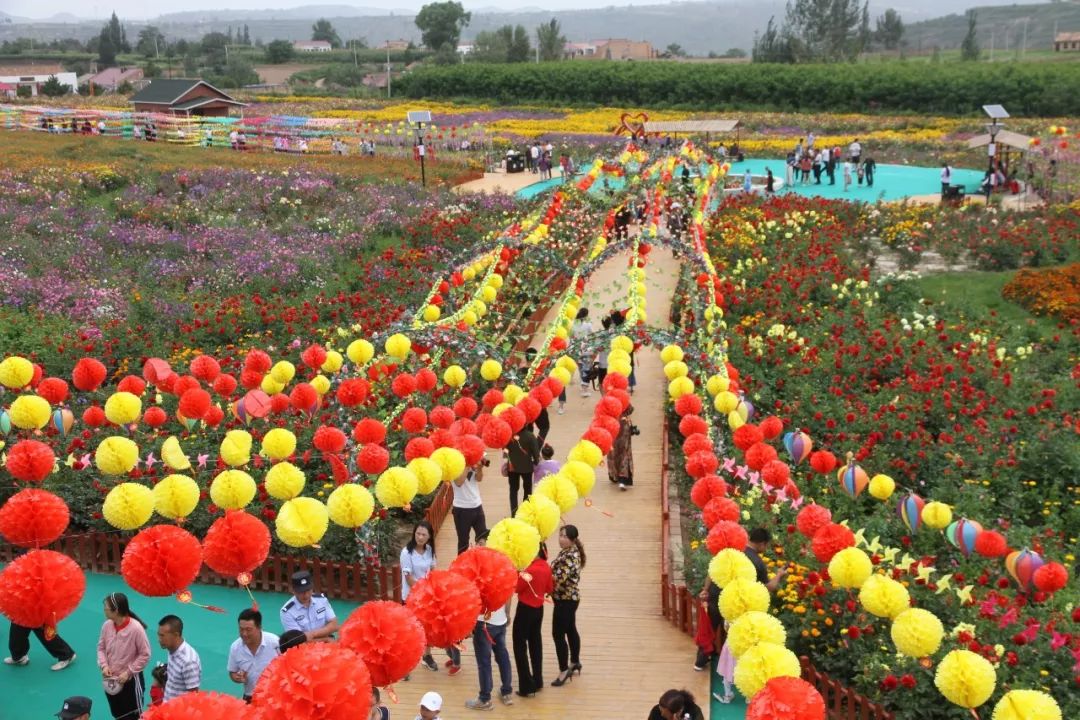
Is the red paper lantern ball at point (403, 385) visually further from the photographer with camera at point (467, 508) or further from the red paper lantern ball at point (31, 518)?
the red paper lantern ball at point (31, 518)

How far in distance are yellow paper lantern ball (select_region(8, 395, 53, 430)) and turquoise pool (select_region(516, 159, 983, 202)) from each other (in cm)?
2208

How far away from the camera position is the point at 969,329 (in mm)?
16797

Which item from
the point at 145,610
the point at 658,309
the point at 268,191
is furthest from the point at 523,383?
the point at 268,191

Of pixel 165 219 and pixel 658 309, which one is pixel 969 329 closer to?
pixel 658 309

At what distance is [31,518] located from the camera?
26.9 feet

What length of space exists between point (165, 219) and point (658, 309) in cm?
1318

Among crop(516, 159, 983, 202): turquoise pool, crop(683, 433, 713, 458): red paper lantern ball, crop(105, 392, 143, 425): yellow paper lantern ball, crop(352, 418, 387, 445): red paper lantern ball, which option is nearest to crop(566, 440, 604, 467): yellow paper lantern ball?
crop(683, 433, 713, 458): red paper lantern ball

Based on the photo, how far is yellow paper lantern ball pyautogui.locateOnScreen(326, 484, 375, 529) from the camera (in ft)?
27.4

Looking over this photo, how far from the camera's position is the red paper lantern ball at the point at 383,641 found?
5910 millimetres

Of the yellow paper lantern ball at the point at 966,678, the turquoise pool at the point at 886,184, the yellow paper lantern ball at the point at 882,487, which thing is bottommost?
the yellow paper lantern ball at the point at 882,487

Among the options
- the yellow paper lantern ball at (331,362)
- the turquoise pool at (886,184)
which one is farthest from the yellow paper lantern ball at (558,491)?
the turquoise pool at (886,184)

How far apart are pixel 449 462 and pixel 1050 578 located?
477 cm

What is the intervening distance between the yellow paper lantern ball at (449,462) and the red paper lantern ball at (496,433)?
3.26ft

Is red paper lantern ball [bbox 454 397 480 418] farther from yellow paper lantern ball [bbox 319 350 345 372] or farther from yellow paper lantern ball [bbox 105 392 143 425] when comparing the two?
yellow paper lantern ball [bbox 105 392 143 425]
